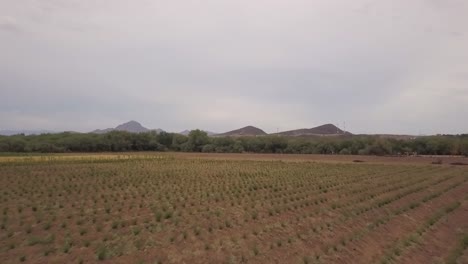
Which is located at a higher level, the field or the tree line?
the tree line

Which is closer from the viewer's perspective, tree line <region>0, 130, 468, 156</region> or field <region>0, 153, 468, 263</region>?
field <region>0, 153, 468, 263</region>

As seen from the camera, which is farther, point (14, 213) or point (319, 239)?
point (14, 213)

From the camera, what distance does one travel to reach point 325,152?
289ft

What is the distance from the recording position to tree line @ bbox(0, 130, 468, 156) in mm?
78750

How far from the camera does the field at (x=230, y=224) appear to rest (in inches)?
439

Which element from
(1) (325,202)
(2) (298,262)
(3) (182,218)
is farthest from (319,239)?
(1) (325,202)

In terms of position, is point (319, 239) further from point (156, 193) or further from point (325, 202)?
point (156, 193)

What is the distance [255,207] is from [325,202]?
3917 mm

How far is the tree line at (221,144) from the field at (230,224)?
56008mm

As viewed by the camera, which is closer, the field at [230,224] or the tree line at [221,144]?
the field at [230,224]

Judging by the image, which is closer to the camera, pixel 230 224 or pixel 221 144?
pixel 230 224

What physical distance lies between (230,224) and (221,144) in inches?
3130

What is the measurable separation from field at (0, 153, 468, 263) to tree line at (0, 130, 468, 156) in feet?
184

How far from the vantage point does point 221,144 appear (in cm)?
9412
